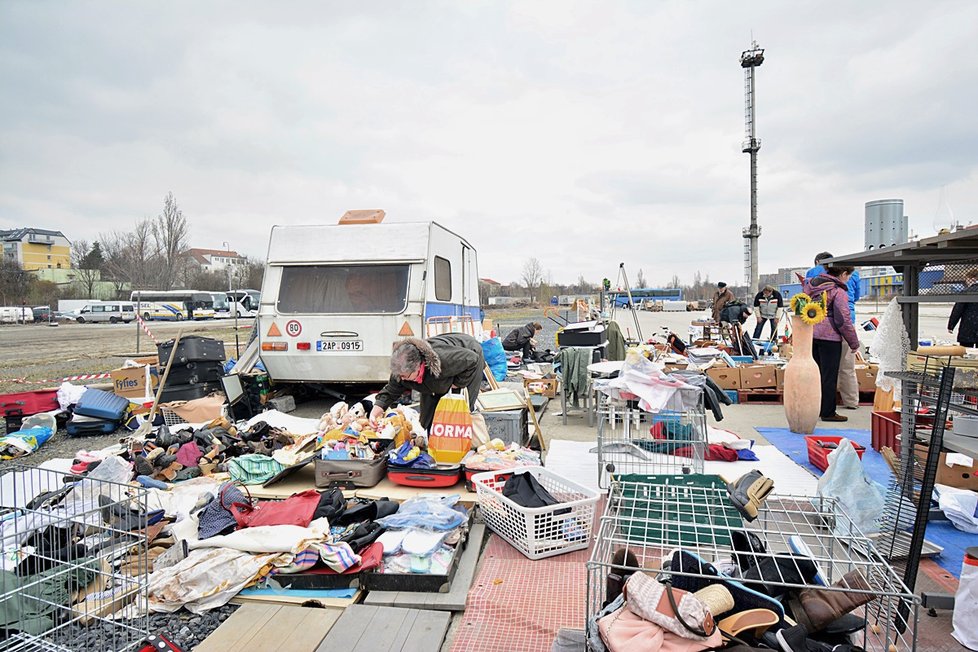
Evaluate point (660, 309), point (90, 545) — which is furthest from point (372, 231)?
point (660, 309)

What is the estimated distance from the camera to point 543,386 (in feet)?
32.4

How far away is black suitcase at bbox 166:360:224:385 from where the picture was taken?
345 inches

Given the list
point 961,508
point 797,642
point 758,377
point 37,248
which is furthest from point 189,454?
point 37,248

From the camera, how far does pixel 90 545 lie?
3.35m

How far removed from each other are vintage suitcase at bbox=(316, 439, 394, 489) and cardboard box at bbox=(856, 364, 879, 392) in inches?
290

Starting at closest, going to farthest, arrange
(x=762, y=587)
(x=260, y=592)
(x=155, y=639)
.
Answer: (x=762, y=587)
(x=155, y=639)
(x=260, y=592)

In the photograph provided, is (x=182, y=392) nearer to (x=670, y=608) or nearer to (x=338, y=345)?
(x=338, y=345)

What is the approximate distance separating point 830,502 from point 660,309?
51.5 m

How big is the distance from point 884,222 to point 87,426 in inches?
391

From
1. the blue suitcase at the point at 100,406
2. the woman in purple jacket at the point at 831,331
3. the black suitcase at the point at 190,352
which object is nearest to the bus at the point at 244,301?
the black suitcase at the point at 190,352

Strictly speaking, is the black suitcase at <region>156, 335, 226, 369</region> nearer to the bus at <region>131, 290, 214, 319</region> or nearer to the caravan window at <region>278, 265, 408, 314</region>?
the caravan window at <region>278, 265, 408, 314</region>

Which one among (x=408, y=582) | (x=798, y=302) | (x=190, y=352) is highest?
(x=798, y=302)

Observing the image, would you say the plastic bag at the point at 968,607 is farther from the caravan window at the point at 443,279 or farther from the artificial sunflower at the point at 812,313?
the caravan window at the point at 443,279

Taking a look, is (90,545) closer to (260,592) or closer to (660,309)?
(260,592)
